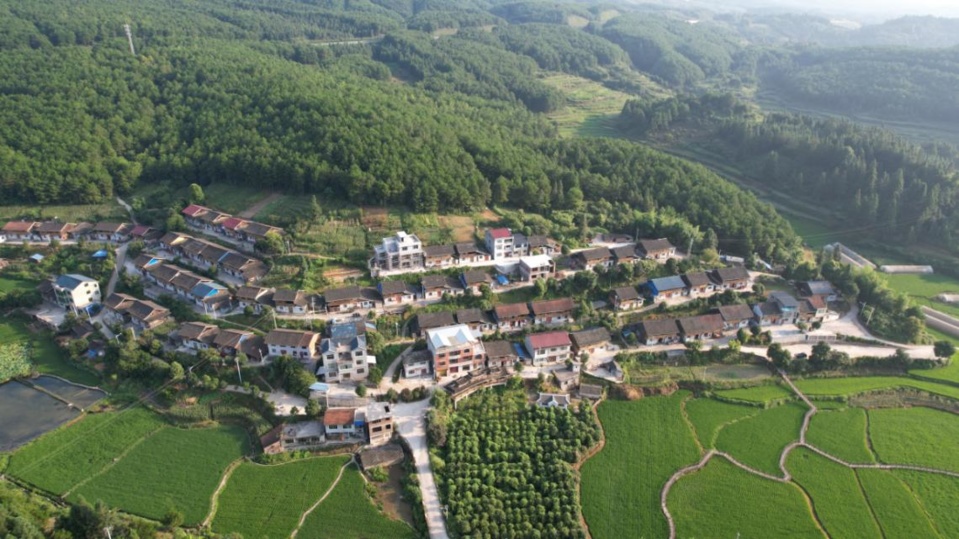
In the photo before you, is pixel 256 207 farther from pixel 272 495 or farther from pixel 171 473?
pixel 272 495

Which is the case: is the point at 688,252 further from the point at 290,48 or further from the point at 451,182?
the point at 290,48

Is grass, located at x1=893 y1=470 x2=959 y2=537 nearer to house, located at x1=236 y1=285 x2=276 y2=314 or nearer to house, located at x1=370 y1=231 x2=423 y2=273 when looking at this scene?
house, located at x1=370 y1=231 x2=423 y2=273

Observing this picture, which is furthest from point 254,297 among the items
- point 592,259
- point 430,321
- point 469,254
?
point 592,259

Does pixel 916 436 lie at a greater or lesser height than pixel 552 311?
lesser

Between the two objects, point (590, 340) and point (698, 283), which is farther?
point (698, 283)

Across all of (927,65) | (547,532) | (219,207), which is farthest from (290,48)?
(927,65)

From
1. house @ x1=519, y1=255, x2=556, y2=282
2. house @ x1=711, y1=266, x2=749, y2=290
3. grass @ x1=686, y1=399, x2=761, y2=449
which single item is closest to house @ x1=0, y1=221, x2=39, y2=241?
house @ x1=519, y1=255, x2=556, y2=282
